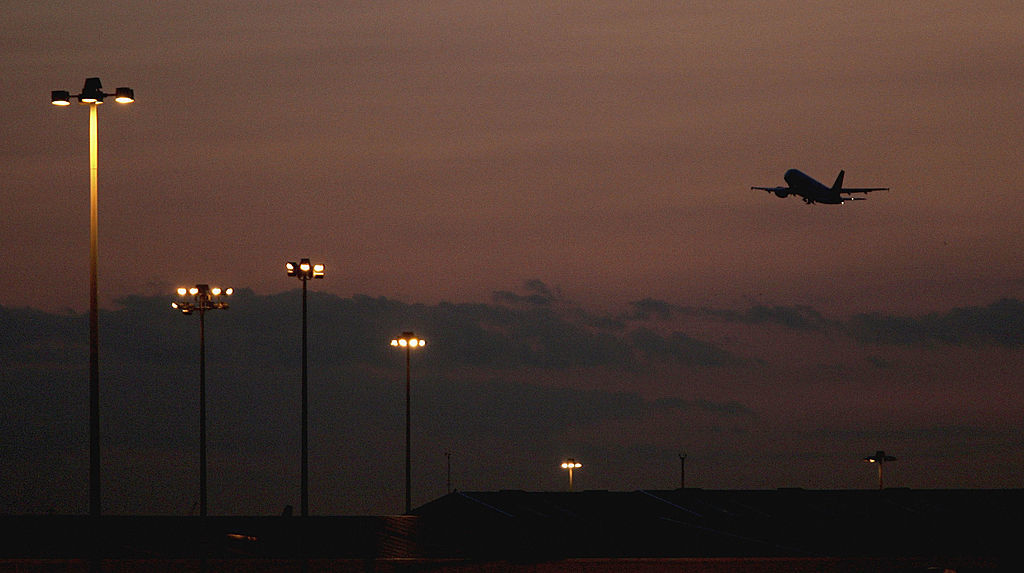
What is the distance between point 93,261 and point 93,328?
1.64 metres

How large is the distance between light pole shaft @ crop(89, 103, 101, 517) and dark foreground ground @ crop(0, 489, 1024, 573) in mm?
1311

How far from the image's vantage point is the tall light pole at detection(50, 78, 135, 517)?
1337 inches

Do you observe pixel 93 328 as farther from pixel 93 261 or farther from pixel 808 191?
pixel 808 191

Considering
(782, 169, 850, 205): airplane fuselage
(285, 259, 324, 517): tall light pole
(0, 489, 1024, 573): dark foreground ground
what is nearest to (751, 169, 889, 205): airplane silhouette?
(782, 169, 850, 205): airplane fuselage

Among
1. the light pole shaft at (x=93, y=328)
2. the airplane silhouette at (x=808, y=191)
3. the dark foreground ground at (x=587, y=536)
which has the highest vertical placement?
the airplane silhouette at (x=808, y=191)

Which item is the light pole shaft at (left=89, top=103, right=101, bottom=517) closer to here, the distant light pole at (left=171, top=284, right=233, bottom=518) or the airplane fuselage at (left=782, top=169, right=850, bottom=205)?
the distant light pole at (left=171, top=284, right=233, bottom=518)

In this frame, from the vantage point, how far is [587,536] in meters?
65.4

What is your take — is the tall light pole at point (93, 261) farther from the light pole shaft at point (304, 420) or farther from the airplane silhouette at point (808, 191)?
the airplane silhouette at point (808, 191)

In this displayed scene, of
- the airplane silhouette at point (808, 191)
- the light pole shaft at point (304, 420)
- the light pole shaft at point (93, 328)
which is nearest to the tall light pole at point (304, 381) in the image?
the light pole shaft at point (304, 420)

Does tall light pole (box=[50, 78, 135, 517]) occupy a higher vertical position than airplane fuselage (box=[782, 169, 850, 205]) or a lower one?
lower

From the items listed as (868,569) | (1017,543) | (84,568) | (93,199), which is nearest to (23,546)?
(84,568)

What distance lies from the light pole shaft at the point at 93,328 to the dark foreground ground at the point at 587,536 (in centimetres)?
131

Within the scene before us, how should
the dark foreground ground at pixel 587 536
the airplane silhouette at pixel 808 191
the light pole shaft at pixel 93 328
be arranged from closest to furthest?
the light pole shaft at pixel 93 328, the dark foreground ground at pixel 587 536, the airplane silhouette at pixel 808 191

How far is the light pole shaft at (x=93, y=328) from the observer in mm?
33906
